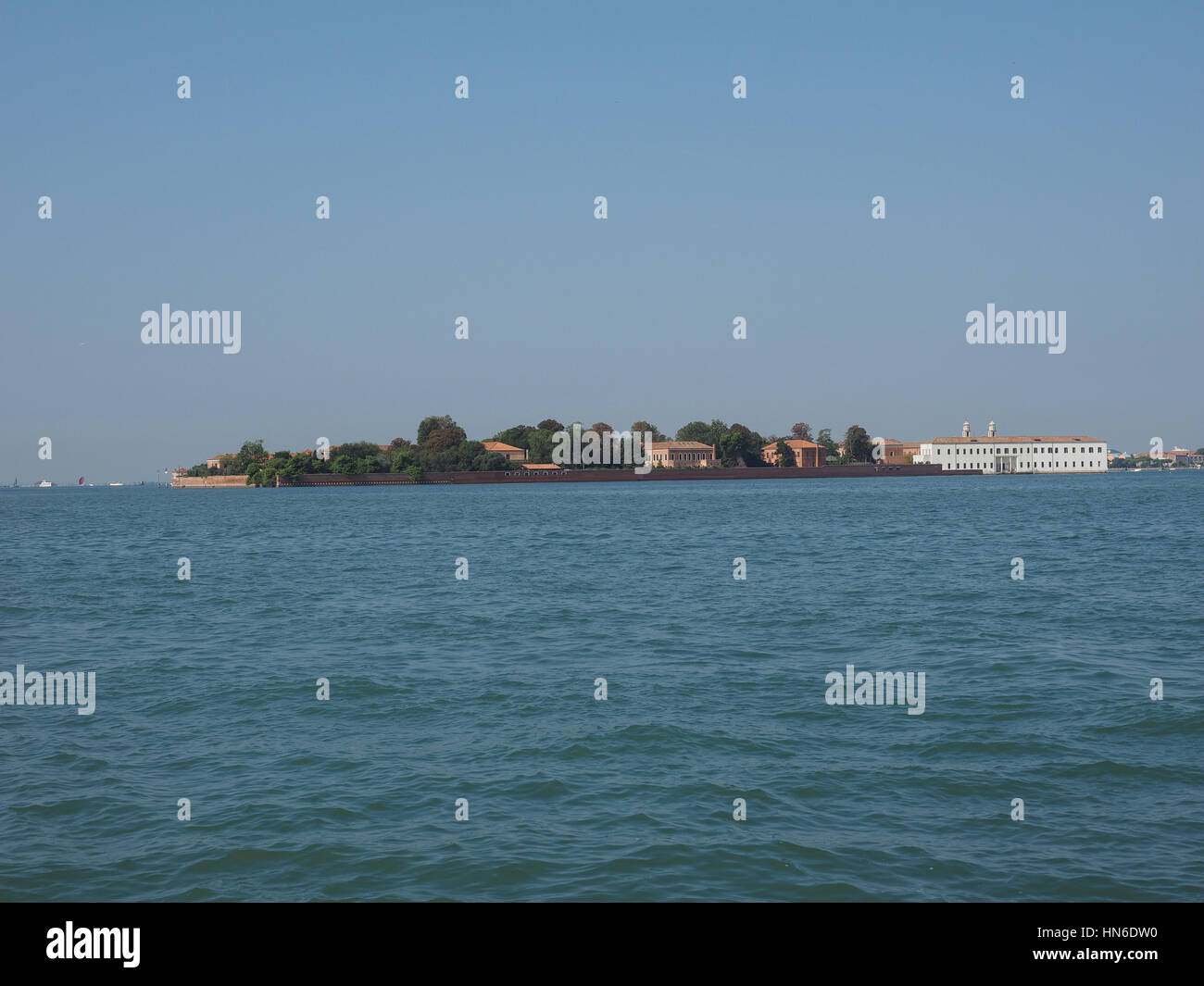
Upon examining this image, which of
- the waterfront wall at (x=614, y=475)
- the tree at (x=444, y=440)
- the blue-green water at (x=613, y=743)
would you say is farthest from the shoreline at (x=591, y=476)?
the blue-green water at (x=613, y=743)

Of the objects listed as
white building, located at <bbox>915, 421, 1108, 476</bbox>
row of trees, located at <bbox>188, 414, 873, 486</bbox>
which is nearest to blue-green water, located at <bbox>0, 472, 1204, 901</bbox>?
row of trees, located at <bbox>188, 414, 873, 486</bbox>

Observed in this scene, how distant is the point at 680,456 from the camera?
187 metres

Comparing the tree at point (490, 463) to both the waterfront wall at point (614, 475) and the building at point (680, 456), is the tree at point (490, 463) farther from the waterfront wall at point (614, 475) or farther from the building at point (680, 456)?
the building at point (680, 456)

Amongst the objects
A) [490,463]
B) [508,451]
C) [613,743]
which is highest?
[508,451]

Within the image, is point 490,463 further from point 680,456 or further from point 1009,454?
point 1009,454

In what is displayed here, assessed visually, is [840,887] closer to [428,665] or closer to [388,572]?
[428,665]

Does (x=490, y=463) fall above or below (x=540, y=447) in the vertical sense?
below

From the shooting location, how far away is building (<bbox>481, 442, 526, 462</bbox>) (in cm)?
18325

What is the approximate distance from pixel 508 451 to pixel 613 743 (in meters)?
175

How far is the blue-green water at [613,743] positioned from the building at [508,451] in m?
154

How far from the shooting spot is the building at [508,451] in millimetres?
183250

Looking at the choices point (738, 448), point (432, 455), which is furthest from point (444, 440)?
point (738, 448)

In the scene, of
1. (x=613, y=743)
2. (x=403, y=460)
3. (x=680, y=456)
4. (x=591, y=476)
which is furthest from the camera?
(x=680, y=456)
